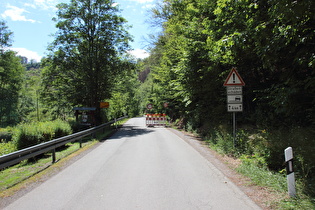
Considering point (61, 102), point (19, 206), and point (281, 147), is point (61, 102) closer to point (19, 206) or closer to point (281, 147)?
point (19, 206)

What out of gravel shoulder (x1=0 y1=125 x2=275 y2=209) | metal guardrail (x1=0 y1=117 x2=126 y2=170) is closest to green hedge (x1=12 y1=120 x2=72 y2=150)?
metal guardrail (x1=0 y1=117 x2=126 y2=170)

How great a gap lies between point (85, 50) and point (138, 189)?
70.1 feet

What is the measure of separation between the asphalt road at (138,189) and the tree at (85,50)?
17.1 meters

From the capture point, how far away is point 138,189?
16.0 ft

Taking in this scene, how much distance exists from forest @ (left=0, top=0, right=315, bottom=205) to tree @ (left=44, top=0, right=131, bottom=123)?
102mm

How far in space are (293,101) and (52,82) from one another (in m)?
23.1

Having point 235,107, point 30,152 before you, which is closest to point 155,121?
point 235,107

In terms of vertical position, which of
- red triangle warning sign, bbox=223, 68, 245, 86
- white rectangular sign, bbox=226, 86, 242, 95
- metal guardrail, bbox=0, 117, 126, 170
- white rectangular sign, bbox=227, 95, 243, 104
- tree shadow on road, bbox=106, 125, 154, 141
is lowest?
tree shadow on road, bbox=106, 125, 154, 141

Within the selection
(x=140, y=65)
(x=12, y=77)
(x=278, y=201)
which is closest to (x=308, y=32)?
(x=278, y=201)

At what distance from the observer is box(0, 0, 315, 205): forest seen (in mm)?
5797

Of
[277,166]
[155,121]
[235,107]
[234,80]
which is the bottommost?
[277,166]

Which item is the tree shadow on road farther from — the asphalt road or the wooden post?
the wooden post

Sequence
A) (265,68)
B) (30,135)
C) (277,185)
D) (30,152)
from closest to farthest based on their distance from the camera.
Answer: (277,185) → (30,152) → (265,68) → (30,135)

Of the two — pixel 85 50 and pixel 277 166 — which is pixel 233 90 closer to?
pixel 277 166
